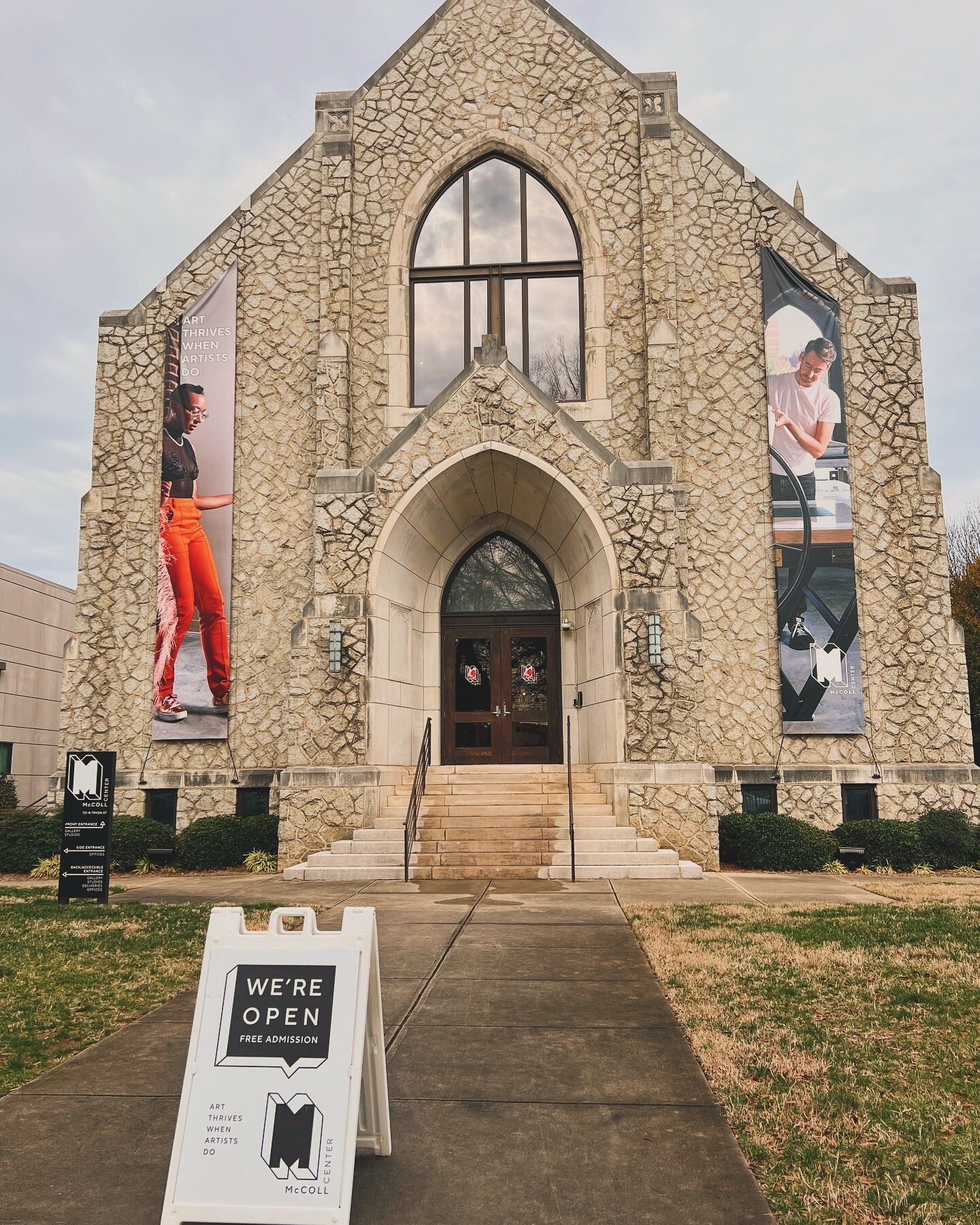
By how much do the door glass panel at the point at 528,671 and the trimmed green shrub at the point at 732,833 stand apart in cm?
Result: 399

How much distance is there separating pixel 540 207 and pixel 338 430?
223 inches

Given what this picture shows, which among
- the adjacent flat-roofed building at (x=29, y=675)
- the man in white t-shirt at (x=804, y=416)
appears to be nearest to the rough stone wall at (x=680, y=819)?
the man in white t-shirt at (x=804, y=416)

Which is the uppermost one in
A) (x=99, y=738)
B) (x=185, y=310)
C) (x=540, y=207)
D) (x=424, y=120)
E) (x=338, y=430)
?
(x=424, y=120)

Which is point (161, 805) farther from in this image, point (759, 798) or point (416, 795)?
point (759, 798)

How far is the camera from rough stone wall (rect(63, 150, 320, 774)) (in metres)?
18.1

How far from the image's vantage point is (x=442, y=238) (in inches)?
744

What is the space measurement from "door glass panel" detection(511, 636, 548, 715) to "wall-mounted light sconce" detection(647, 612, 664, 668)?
351 cm

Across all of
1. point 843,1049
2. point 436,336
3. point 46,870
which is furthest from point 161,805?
point 843,1049

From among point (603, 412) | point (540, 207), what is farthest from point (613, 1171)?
point (540, 207)

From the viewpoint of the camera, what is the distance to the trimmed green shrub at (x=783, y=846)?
52.4 ft

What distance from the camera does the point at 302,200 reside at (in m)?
19.2

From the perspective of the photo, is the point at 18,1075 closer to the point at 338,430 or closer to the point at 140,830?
the point at 140,830

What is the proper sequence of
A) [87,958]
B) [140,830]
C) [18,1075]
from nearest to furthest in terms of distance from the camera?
[18,1075], [87,958], [140,830]

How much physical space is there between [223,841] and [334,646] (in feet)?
12.2
